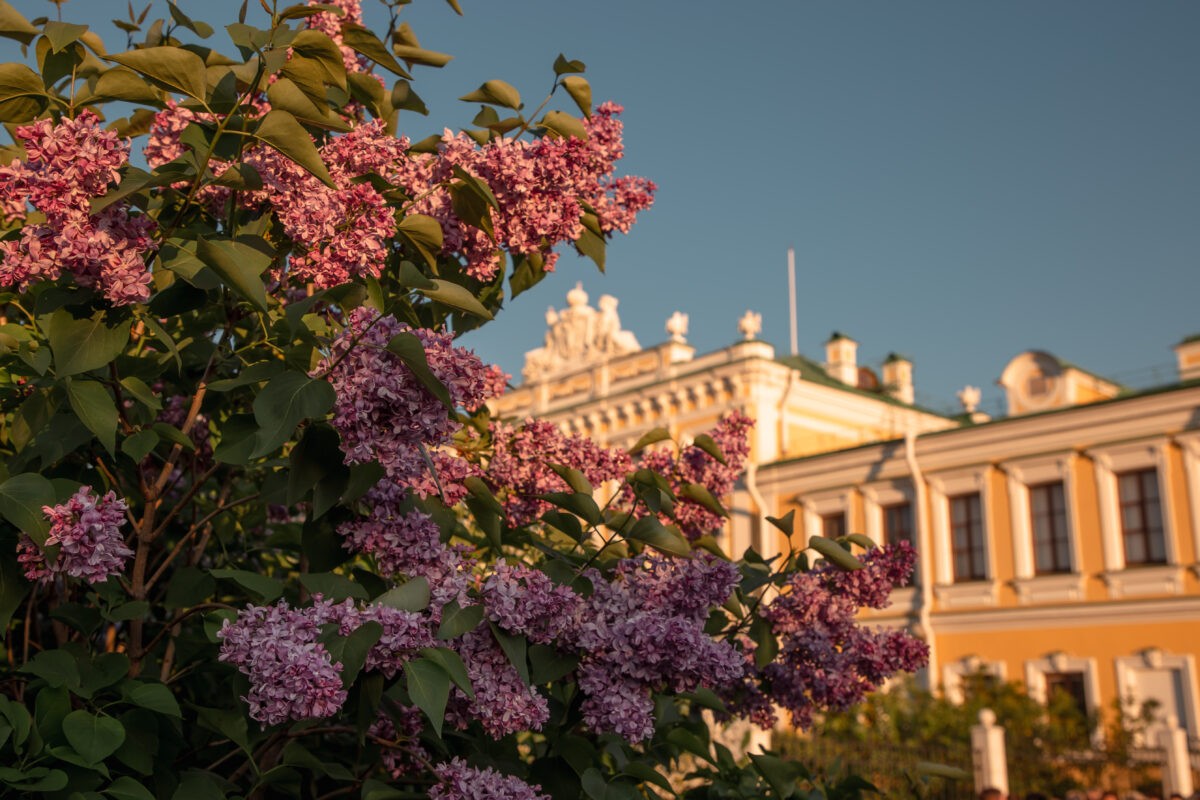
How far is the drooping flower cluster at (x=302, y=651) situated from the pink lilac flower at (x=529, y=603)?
18 centimetres

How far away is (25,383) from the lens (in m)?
2.85

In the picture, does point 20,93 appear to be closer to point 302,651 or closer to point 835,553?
point 302,651

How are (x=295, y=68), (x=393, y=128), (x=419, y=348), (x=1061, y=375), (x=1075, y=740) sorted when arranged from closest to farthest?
(x=419, y=348) < (x=295, y=68) < (x=393, y=128) < (x=1075, y=740) < (x=1061, y=375)

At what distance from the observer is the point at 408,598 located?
2172mm

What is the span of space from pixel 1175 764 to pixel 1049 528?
737cm

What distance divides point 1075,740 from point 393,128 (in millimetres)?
20541

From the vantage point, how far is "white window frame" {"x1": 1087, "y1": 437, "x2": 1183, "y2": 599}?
2117 centimetres

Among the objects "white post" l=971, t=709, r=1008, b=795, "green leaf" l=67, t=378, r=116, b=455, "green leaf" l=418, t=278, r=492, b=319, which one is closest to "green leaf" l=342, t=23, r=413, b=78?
"green leaf" l=418, t=278, r=492, b=319

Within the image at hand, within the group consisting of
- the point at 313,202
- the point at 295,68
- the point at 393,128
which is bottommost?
the point at 313,202

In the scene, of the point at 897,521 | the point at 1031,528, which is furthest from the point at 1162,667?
the point at 897,521

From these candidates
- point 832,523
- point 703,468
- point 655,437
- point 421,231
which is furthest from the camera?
point 832,523

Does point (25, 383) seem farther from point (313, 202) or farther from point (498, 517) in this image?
point (498, 517)

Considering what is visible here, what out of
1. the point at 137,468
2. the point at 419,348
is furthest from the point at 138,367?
the point at 419,348

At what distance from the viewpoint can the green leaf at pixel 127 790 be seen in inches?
86.5
